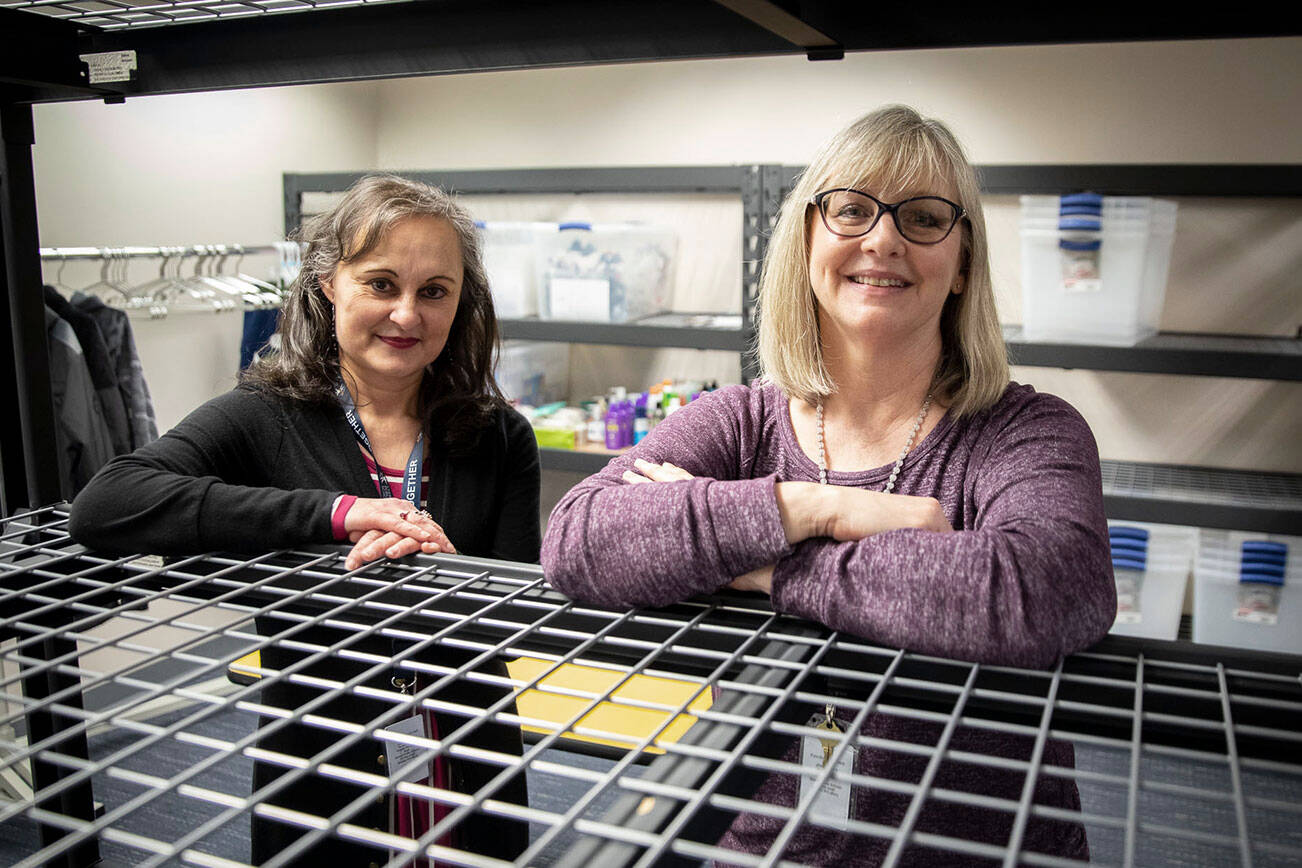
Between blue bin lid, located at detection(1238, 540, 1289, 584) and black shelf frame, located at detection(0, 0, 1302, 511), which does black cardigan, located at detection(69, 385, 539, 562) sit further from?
blue bin lid, located at detection(1238, 540, 1289, 584)

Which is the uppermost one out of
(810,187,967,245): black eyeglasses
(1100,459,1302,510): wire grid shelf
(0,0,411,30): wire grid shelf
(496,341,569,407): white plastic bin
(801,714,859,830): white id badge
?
(0,0,411,30): wire grid shelf

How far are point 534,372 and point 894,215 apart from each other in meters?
2.69

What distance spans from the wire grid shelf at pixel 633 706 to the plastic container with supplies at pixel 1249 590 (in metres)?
2.16

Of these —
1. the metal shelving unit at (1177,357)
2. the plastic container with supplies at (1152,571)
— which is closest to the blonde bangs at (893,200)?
the metal shelving unit at (1177,357)

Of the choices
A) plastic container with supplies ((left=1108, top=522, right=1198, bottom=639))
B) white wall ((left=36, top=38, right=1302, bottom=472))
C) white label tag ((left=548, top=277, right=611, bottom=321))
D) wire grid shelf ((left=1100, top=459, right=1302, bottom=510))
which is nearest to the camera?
wire grid shelf ((left=1100, top=459, right=1302, bottom=510))

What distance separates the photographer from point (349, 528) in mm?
1302

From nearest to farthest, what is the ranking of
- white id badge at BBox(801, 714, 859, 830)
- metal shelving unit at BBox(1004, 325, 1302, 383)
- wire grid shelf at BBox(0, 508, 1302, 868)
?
wire grid shelf at BBox(0, 508, 1302, 868) < white id badge at BBox(801, 714, 859, 830) < metal shelving unit at BBox(1004, 325, 1302, 383)

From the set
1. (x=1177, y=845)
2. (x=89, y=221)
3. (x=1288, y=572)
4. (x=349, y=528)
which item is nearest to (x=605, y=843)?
(x=349, y=528)

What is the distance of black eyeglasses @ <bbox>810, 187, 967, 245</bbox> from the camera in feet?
4.10

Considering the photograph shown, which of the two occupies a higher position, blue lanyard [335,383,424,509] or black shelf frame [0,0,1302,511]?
black shelf frame [0,0,1302,511]

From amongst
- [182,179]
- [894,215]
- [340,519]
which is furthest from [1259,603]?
[182,179]

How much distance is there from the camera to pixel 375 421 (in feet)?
5.82

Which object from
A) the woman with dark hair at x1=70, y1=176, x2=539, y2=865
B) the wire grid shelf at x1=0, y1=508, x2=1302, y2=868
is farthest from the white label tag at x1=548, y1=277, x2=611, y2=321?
the wire grid shelf at x1=0, y1=508, x2=1302, y2=868

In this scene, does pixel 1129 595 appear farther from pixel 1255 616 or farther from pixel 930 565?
pixel 930 565
